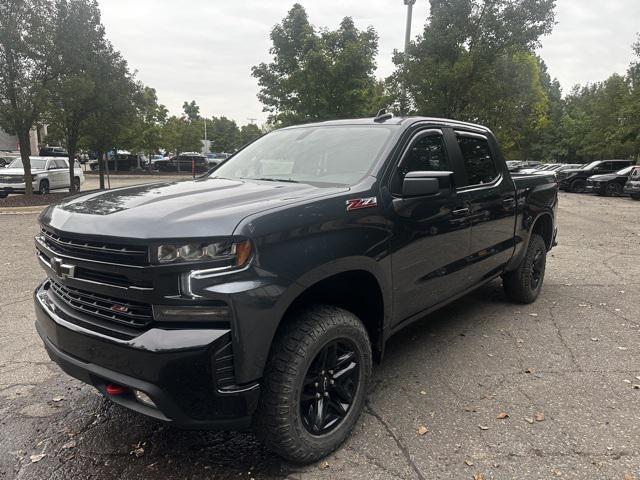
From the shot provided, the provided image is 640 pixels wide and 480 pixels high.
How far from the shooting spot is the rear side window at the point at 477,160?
4023mm

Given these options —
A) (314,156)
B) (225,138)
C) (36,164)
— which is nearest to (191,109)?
(225,138)

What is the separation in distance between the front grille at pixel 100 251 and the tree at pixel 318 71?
15356 mm

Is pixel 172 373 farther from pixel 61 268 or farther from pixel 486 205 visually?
pixel 486 205

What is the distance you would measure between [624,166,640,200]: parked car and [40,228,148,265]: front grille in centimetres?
2356

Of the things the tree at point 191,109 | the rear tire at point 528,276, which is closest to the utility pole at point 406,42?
the rear tire at point 528,276

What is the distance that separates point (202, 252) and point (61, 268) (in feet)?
2.81

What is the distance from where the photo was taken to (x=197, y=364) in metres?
2.05

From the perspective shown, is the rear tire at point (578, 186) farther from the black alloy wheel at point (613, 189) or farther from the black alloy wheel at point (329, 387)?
the black alloy wheel at point (329, 387)

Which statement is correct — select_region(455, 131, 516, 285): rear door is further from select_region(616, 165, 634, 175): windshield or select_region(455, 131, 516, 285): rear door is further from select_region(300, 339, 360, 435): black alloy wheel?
select_region(616, 165, 634, 175): windshield

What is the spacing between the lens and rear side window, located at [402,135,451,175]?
3277 mm

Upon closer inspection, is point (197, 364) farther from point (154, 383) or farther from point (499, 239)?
point (499, 239)

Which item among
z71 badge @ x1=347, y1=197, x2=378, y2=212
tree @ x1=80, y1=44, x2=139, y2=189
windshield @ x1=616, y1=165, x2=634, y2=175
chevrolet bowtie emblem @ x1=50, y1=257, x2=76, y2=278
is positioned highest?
tree @ x1=80, y1=44, x2=139, y2=189

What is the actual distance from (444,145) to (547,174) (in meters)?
2.54

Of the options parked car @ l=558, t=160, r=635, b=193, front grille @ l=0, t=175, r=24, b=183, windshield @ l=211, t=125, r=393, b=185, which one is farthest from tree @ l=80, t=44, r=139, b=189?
parked car @ l=558, t=160, r=635, b=193
